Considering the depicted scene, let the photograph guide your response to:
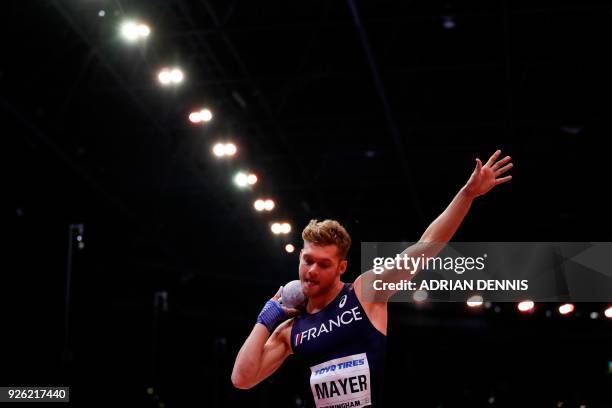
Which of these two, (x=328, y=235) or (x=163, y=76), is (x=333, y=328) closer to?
(x=328, y=235)

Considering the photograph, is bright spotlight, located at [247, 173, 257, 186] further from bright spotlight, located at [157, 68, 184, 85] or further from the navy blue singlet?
the navy blue singlet

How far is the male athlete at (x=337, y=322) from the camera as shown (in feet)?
12.1

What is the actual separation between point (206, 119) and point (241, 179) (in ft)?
6.44

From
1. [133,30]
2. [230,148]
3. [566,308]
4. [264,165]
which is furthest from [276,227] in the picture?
[133,30]

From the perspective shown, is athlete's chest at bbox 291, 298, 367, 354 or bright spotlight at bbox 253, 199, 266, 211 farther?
bright spotlight at bbox 253, 199, 266, 211

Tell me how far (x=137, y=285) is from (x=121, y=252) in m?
1.11

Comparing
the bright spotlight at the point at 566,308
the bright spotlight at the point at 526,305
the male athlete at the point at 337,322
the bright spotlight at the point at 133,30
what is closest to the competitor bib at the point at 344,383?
the male athlete at the point at 337,322

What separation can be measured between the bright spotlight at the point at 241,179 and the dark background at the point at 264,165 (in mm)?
234

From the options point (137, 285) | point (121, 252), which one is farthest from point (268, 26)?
point (137, 285)

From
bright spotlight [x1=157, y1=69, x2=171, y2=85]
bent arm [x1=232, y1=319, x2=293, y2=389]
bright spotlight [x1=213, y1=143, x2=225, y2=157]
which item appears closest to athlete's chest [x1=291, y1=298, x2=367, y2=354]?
bent arm [x1=232, y1=319, x2=293, y2=389]

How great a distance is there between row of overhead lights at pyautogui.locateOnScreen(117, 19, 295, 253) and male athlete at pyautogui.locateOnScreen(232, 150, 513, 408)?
21.2 feet

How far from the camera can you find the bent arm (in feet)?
12.5

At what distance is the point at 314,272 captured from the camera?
377 centimetres

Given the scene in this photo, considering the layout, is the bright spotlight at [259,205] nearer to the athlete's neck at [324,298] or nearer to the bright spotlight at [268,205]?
the bright spotlight at [268,205]
